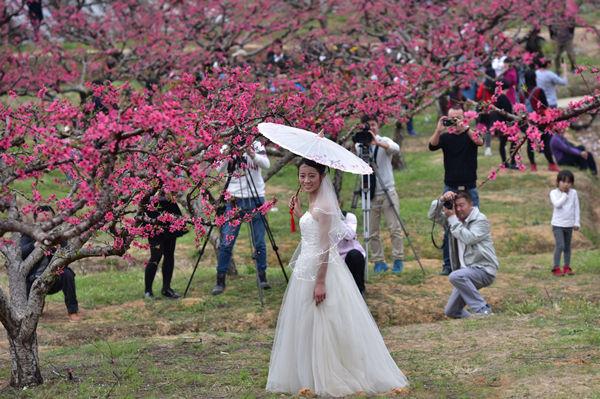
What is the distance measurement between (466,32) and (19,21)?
12.3 m

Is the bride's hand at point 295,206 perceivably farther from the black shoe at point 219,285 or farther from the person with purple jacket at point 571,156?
the person with purple jacket at point 571,156

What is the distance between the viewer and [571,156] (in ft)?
67.5

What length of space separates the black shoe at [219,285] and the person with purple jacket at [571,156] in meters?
10.9

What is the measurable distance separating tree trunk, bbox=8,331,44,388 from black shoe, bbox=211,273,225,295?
412cm

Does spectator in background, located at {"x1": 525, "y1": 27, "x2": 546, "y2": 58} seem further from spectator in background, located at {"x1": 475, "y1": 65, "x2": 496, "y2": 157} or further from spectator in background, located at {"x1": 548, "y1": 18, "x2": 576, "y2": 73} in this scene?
spectator in background, located at {"x1": 548, "y1": 18, "x2": 576, "y2": 73}

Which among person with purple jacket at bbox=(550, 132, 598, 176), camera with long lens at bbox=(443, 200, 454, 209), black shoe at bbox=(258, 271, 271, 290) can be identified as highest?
person with purple jacket at bbox=(550, 132, 598, 176)

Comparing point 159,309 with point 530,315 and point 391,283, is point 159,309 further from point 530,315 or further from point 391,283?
point 530,315

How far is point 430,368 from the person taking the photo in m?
8.03

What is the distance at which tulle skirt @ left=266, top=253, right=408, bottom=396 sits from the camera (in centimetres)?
727

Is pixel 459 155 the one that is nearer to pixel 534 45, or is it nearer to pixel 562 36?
pixel 534 45

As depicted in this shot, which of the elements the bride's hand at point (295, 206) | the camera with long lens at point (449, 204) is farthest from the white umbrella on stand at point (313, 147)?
the camera with long lens at point (449, 204)

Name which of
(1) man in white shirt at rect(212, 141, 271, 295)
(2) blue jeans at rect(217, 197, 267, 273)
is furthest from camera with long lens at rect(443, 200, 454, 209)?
(2) blue jeans at rect(217, 197, 267, 273)

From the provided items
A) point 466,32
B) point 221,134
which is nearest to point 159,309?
point 221,134

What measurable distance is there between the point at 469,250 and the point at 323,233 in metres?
3.09
